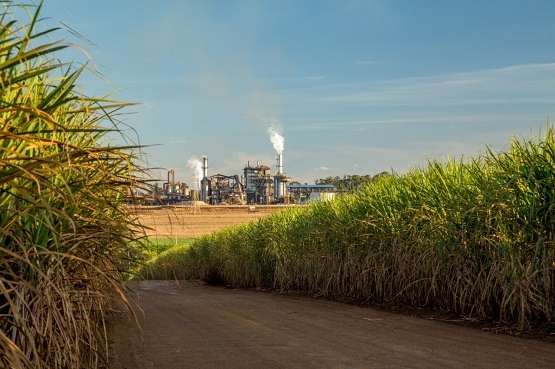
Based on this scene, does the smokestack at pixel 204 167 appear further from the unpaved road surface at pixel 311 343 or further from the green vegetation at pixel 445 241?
the unpaved road surface at pixel 311 343

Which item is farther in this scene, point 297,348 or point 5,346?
point 297,348

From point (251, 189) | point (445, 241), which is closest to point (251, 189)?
point (251, 189)

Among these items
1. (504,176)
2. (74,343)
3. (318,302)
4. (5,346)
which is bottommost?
(318,302)

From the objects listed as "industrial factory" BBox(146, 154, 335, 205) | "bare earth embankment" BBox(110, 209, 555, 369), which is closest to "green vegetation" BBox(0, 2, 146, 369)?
"bare earth embankment" BBox(110, 209, 555, 369)

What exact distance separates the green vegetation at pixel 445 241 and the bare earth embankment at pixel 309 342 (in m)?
0.72

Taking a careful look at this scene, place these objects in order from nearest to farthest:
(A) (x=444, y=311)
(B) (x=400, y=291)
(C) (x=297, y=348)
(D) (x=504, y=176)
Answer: (C) (x=297, y=348), (D) (x=504, y=176), (A) (x=444, y=311), (B) (x=400, y=291)

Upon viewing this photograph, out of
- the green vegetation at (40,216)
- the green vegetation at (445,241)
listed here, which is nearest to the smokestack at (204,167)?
the green vegetation at (445,241)

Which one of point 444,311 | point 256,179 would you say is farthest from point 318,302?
point 256,179

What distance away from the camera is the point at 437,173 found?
456 inches

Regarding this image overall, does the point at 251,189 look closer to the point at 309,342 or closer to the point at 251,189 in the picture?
the point at 251,189

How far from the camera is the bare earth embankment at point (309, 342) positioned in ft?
21.9

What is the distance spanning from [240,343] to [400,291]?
4.33 metres

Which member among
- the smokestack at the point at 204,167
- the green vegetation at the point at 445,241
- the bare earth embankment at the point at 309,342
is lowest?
the bare earth embankment at the point at 309,342

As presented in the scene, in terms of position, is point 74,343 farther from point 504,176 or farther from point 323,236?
point 323,236
